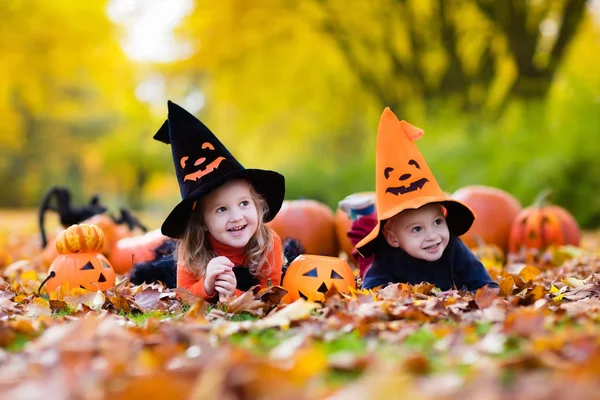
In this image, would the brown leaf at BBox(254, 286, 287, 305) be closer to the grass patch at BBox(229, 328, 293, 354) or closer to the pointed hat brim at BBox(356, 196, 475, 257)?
the pointed hat brim at BBox(356, 196, 475, 257)

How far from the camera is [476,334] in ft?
8.79

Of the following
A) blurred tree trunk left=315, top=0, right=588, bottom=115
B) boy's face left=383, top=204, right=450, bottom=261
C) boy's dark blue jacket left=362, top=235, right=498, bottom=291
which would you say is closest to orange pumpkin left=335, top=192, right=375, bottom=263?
boy's dark blue jacket left=362, top=235, right=498, bottom=291

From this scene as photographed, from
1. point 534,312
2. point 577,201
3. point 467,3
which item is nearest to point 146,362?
point 534,312

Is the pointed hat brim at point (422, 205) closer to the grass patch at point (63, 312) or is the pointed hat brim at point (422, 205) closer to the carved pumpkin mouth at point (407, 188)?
the carved pumpkin mouth at point (407, 188)

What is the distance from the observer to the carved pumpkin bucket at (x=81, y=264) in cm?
472

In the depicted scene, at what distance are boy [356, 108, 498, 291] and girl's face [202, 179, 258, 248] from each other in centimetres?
71

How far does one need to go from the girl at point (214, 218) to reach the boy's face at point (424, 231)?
2.67 ft

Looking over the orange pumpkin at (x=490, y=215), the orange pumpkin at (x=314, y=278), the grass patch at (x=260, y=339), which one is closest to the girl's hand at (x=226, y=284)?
the orange pumpkin at (x=314, y=278)

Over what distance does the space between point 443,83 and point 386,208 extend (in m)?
12.0

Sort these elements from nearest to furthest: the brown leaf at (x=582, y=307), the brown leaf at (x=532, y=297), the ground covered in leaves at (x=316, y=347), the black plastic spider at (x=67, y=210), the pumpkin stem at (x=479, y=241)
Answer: the ground covered in leaves at (x=316, y=347) → the brown leaf at (x=582, y=307) → the brown leaf at (x=532, y=297) → the black plastic spider at (x=67, y=210) → the pumpkin stem at (x=479, y=241)

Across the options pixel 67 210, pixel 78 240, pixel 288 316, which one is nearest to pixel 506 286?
pixel 288 316

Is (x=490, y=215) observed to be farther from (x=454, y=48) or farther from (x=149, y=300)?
(x=454, y=48)

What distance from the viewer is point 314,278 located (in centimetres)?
425

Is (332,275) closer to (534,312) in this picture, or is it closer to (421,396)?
(534,312)
